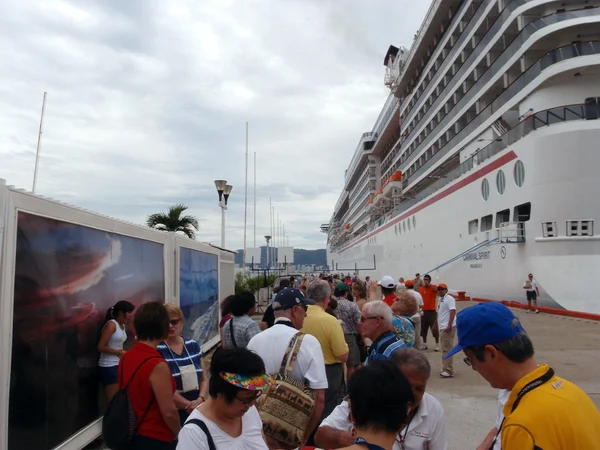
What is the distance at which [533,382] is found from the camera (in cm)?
168

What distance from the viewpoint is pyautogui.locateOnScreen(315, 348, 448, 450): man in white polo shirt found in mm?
2365

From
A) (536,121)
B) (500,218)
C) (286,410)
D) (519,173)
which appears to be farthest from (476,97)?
(286,410)

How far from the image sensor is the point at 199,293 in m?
9.52

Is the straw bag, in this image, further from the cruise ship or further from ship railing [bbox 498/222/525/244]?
ship railing [bbox 498/222/525/244]

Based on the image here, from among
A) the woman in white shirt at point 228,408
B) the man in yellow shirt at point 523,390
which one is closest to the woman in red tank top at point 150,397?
the woman in white shirt at point 228,408

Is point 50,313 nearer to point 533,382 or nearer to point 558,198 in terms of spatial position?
point 533,382

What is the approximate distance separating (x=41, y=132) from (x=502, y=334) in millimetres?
9629

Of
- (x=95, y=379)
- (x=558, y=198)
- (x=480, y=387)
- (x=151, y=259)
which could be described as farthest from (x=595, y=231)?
(x=95, y=379)

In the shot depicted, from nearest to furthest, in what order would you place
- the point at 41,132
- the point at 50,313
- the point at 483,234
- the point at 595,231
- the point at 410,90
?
the point at 50,313, the point at 41,132, the point at 595,231, the point at 483,234, the point at 410,90

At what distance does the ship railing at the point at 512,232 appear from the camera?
16.4m

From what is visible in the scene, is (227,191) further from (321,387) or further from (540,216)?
(321,387)

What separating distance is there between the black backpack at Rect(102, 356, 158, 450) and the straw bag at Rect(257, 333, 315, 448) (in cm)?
76

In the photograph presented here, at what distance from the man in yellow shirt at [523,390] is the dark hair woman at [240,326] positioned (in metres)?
2.88

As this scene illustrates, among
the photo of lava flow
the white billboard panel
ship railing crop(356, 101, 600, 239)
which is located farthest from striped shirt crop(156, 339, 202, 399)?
the white billboard panel
